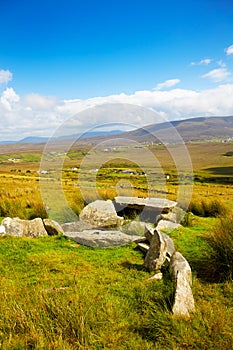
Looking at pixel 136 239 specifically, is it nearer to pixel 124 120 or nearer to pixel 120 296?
pixel 120 296

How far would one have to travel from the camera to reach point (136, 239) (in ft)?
28.7

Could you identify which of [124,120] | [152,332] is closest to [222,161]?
[124,120]

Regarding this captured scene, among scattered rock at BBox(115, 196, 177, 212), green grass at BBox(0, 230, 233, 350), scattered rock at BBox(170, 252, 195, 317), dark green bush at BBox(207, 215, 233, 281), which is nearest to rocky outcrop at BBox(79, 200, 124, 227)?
scattered rock at BBox(115, 196, 177, 212)

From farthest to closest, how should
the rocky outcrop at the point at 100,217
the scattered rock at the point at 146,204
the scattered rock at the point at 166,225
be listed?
the scattered rock at the point at 146,204, the rocky outcrop at the point at 100,217, the scattered rock at the point at 166,225

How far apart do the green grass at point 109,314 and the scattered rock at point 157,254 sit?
357mm

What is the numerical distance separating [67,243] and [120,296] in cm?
391

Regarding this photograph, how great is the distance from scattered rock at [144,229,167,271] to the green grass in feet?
1.17

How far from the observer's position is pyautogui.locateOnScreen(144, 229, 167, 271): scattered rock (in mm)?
6359

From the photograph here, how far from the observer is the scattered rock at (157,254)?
20.9ft

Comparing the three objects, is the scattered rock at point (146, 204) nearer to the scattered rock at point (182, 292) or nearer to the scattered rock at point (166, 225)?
the scattered rock at point (166, 225)

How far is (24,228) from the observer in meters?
9.46

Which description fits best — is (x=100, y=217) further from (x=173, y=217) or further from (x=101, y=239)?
(x=173, y=217)

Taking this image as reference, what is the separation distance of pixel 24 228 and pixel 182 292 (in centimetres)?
668

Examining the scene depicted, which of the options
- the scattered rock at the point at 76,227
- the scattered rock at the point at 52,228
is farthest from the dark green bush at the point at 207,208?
the scattered rock at the point at 52,228
